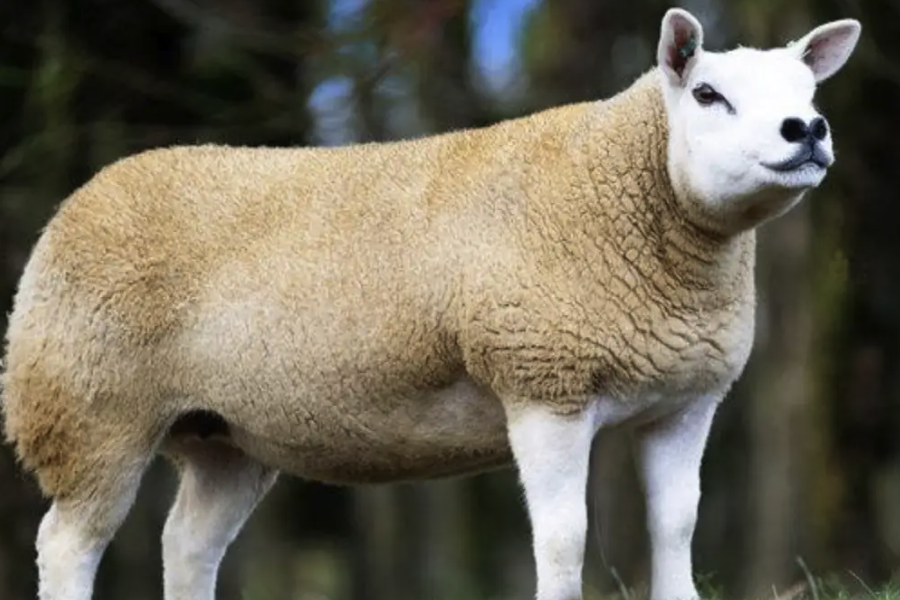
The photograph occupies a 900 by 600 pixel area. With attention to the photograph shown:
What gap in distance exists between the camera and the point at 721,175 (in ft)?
24.3

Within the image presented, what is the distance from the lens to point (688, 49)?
762 centimetres

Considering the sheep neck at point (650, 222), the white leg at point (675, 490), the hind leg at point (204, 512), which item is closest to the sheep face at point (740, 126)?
the sheep neck at point (650, 222)

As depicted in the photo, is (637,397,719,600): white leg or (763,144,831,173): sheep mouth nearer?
(763,144,831,173): sheep mouth

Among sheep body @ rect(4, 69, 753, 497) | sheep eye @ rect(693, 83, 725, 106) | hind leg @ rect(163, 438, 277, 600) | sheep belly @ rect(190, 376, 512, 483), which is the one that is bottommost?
hind leg @ rect(163, 438, 277, 600)

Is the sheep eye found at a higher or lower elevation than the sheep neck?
higher

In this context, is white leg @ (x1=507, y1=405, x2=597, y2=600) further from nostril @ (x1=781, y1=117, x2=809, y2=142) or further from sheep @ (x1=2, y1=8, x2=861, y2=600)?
nostril @ (x1=781, y1=117, x2=809, y2=142)

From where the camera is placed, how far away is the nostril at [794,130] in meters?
7.19

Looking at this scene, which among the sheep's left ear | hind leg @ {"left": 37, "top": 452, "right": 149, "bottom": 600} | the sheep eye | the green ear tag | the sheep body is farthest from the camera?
hind leg @ {"left": 37, "top": 452, "right": 149, "bottom": 600}

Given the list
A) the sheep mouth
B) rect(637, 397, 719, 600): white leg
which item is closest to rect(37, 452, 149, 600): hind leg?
rect(637, 397, 719, 600): white leg

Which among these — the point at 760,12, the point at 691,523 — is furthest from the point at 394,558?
the point at 691,523

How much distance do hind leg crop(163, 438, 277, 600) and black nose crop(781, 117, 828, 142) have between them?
304 centimetres

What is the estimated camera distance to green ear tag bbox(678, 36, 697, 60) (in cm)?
760

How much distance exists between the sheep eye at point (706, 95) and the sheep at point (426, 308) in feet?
0.04

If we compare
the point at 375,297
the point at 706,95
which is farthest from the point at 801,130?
the point at 375,297
